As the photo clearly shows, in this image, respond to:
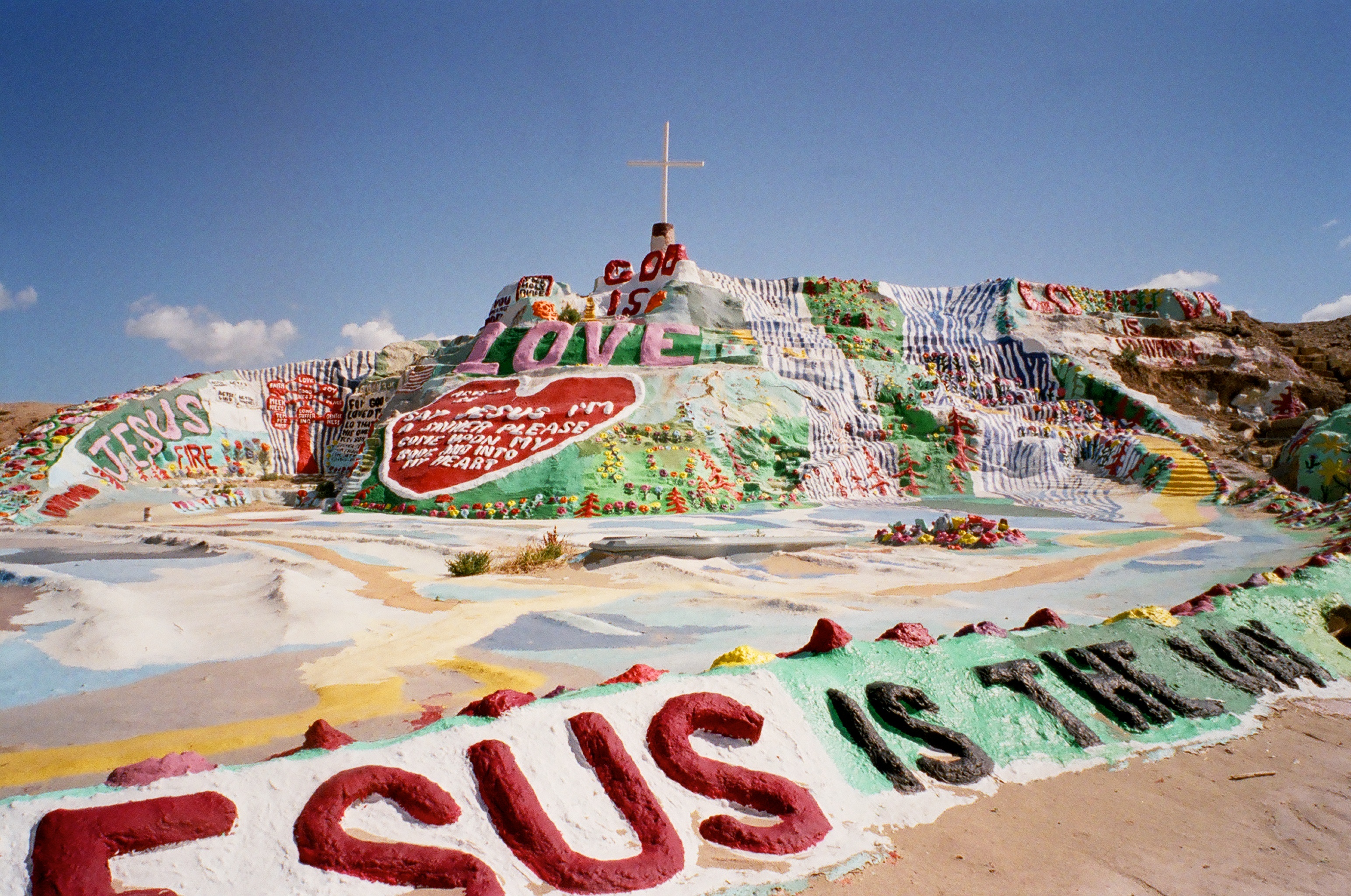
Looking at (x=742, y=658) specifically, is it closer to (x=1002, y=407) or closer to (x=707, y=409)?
(x=707, y=409)

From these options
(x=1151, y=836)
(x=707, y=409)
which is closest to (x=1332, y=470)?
(x=707, y=409)

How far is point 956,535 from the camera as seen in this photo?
9.33 metres

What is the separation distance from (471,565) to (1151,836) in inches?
232

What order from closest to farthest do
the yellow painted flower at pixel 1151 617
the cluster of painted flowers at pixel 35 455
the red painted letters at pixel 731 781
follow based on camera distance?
the red painted letters at pixel 731 781
the yellow painted flower at pixel 1151 617
the cluster of painted flowers at pixel 35 455

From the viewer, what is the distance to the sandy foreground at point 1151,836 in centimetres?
236

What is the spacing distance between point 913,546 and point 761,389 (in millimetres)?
8507

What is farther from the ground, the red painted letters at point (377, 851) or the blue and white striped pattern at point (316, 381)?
the blue and white striped pattern at point (316, 381)

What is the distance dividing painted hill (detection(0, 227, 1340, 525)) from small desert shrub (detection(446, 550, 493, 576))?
525 centimetres

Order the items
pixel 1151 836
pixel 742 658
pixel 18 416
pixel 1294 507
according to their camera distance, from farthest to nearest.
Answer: pixel 18 416 → pixel 1294 507 → pixel 742 658 → pixel 1151 836

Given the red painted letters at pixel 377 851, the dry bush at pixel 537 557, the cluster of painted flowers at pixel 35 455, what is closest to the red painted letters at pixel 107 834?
the red painted letters at pixel 377 851

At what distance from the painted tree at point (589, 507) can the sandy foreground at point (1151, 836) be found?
400 inches

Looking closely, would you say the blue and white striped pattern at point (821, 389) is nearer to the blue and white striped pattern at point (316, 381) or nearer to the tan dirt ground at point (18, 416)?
the blue and white striped pattern at point (316, 381)

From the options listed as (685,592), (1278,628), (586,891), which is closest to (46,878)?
(586,891)

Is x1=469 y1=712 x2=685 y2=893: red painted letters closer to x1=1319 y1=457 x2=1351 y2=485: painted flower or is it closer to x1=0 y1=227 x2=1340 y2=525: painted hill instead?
x1=0 y1=227 x2=1340 y2=525: painted hill
